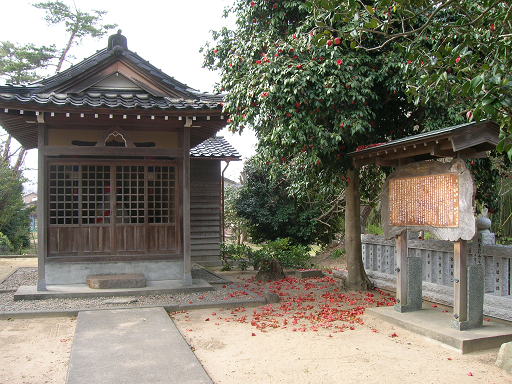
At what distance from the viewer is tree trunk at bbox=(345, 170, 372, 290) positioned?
9.52 meters

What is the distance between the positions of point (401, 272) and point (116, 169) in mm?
6325

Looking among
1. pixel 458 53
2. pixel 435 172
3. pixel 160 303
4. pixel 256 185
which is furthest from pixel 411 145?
pixel 256 185

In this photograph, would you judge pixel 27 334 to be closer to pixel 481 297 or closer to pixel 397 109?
pixel 481 297

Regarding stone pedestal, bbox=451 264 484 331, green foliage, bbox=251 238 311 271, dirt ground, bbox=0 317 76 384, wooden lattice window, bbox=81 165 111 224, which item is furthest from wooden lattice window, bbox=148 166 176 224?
stone pedestal, bbox=451 264 484 331

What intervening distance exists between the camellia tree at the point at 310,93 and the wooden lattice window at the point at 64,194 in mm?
3782

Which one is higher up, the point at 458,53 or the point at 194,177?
the point at 458,53

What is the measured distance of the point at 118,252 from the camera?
966 centimetres

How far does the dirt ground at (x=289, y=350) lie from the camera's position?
15.8 feet

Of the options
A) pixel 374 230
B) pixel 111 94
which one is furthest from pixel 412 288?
pixel 374 230

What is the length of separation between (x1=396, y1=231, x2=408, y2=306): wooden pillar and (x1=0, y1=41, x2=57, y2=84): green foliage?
866 inches

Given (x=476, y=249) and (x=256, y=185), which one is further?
(x=256, y=185)

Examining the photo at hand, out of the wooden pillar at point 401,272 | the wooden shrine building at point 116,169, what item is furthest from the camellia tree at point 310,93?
the wooden pillar at point 401,272

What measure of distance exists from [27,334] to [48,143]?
4.45m

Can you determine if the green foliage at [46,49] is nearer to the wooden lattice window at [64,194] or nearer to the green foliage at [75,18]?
the green foliage at [75,18]
